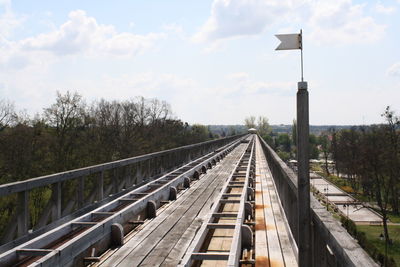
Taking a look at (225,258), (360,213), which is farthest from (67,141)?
(360,213)

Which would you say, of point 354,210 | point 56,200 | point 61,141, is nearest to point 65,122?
point 61,141

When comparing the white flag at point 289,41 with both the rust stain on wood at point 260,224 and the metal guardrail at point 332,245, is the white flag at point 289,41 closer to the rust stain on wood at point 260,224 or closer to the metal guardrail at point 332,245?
the metal guardrail at point 332,245

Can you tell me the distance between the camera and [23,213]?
214 inches

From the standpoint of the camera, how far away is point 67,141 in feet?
101

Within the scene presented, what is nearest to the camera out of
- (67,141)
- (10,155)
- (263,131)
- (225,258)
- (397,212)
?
(225,258)

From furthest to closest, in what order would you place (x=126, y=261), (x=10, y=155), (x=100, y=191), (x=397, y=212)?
(x=397, y=212)
(x=10, y=155)
(x=100, y=191)
(x=126, y=261)

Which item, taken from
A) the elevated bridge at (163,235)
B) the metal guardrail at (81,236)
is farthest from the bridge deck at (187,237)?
the metal guardrail at (81,236)

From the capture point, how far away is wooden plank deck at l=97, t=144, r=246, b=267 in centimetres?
503

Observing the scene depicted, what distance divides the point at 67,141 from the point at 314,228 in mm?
29199

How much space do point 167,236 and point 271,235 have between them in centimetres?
156

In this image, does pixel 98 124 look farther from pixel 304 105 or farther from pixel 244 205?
pixel 304 105

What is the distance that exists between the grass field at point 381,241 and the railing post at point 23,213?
110ft

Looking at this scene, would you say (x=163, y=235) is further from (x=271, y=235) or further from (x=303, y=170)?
(x=303, y=170)

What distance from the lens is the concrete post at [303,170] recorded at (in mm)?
3689
